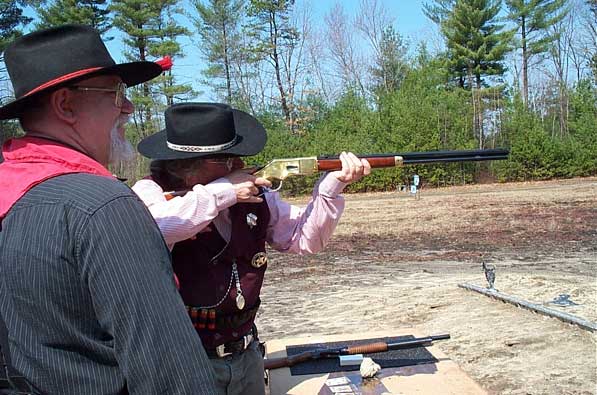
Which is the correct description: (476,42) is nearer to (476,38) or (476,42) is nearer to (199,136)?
(476,38)

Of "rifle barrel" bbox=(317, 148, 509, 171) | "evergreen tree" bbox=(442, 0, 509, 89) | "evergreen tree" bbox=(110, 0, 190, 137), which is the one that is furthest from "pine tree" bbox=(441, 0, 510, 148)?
"rifle barrel" bbox=(317, 148, 509, 171)

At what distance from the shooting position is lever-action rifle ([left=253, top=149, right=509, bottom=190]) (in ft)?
10.3

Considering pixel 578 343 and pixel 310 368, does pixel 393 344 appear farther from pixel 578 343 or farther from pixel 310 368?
pixel 578 343

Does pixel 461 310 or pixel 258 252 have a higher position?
pixel 258 252

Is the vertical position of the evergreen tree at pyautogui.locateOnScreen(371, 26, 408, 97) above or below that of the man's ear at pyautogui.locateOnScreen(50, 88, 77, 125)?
above

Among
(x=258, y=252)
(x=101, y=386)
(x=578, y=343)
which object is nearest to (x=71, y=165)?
(x=101, y=386)

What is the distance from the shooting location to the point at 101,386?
1394mm

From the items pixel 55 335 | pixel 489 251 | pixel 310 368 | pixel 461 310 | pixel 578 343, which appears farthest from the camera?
pixel 489 251

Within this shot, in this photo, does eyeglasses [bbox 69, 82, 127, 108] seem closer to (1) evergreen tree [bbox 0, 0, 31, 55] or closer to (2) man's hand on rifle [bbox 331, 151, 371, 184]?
(2) man's hand on rifle [bbox 331, 151, 371, 184]

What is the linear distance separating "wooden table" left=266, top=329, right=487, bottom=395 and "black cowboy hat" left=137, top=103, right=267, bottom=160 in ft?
4.93

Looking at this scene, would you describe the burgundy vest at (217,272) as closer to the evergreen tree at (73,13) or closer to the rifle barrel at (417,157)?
the rifle barrel at (417,157)

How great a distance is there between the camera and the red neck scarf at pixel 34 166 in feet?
4.61

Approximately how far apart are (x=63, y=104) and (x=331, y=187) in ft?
5.26

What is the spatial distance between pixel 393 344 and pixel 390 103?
33.0m
